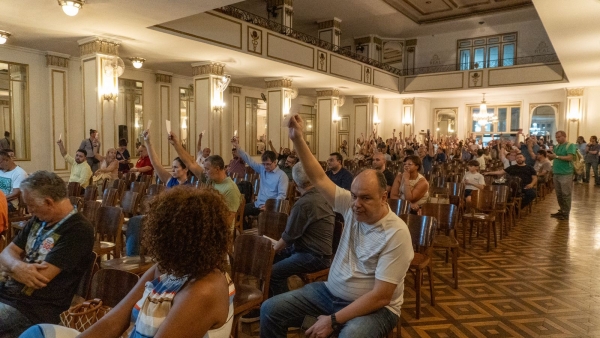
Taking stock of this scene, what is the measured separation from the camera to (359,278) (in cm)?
210

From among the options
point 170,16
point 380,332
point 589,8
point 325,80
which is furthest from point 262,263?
point 325,80

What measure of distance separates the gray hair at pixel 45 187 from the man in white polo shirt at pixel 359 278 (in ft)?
4.08

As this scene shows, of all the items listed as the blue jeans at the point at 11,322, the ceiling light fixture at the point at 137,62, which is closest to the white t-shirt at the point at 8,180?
the blue jeans at the point at 11,322

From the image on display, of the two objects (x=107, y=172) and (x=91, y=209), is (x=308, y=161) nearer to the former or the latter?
(x=91, y=209)

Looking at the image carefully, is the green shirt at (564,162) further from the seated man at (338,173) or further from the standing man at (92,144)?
the standing man at (92,144)

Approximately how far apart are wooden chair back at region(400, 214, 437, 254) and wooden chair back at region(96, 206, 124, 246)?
7.84 feet

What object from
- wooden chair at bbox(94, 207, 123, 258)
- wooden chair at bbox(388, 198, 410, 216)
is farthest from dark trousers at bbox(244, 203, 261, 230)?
wooden chair at bbox(94, 207, 123, 258)

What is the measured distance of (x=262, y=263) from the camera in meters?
2.52

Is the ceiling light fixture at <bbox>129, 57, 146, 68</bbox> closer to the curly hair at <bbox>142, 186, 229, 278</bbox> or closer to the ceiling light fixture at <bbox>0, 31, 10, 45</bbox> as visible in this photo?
the ceiling light fixture at <bbox>0, 31, 10, 45</bbox>

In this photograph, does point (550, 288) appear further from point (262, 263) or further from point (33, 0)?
point (33, 0)

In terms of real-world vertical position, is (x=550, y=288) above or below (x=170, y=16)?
below

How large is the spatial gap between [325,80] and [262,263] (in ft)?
36.8

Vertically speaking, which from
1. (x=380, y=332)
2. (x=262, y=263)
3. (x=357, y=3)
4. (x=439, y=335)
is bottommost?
(x=439, y=335)

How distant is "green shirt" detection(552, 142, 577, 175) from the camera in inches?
269
